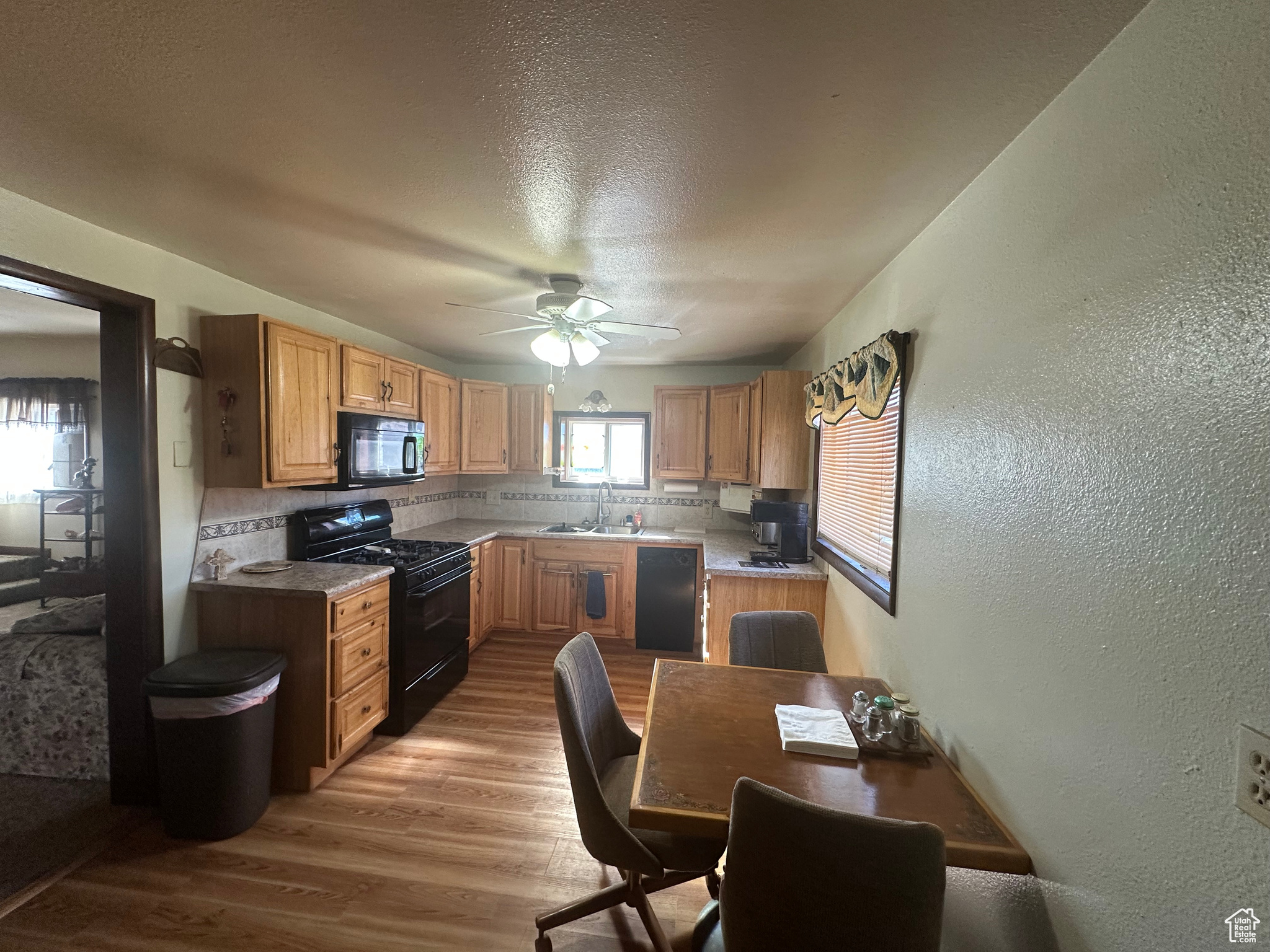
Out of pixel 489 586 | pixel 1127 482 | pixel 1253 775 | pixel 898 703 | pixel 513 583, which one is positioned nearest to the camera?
pixel 1253 775

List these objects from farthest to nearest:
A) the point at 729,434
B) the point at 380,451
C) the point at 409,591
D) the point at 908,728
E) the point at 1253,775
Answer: the point at 729,434 < the point at 380,451 < the point at 409,591 < the point at 908,728 < the point at 1253,775

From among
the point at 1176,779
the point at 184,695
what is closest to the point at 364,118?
the point at 1176,779

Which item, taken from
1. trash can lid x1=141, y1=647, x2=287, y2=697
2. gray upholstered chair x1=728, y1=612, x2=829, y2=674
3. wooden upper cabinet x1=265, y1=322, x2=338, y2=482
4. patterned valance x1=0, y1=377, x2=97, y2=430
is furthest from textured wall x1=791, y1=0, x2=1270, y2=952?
patterned valance x1=0, y1=377, x2=97, y2=430

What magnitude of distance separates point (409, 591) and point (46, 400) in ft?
10.6

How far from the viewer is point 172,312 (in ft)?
7.20

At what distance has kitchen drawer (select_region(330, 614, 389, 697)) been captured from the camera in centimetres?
232

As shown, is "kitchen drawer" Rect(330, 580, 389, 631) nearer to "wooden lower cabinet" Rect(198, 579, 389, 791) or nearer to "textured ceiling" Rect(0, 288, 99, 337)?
"wooden lower cabinet" Rect(198, 579, 389, 791)

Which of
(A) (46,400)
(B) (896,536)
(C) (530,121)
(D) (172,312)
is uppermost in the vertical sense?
(C) (530,121)

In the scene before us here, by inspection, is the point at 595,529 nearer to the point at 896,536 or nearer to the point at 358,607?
the point at 358,607

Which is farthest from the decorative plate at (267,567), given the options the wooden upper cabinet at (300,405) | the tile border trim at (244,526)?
the wooden upper cabinet at (300,405)

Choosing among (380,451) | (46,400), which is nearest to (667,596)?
(380,451)

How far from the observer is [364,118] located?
1192 mm

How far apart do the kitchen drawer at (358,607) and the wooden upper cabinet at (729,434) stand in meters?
2.55

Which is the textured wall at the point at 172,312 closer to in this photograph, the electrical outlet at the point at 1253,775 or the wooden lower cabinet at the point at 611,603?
the wooden lower cabinet at the point at 611,603
